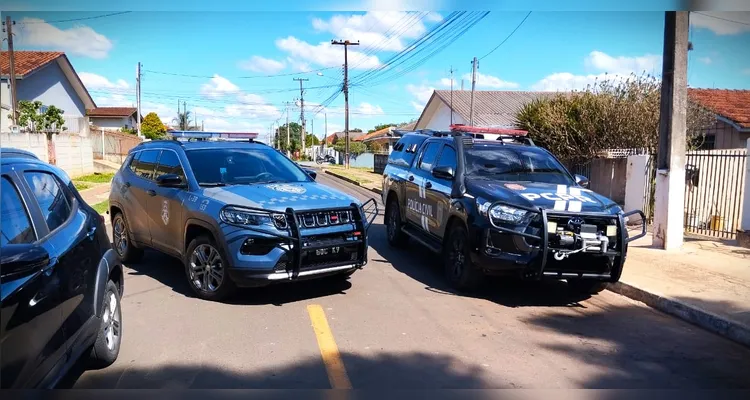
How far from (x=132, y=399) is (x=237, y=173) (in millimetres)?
3415

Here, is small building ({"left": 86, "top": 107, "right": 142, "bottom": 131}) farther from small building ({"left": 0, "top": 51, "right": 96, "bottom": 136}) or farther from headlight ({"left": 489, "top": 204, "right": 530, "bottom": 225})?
headlight ({"left": 489, "top": 204, "right": 530, "bottom": 225})

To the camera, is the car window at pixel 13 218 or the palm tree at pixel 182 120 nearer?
the car window at pixel 13 218

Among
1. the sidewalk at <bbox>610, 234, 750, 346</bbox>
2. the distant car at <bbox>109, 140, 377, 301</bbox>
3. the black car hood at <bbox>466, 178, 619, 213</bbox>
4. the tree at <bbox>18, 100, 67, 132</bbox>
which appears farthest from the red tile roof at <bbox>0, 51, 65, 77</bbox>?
the sidewalk at <bbox>610, 234, 750, 346</bbox>

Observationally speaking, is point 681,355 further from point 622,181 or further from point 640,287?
point 622,181

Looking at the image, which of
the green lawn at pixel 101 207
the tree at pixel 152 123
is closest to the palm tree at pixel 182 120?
the tree at pixel 152 123

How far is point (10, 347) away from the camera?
9.25 feet

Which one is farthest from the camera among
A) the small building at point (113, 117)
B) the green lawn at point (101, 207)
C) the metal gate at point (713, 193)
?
the small building at point (113, 117)

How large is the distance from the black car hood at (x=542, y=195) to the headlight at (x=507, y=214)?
0.08 metres

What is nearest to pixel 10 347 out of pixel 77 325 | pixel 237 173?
pixel 77 325

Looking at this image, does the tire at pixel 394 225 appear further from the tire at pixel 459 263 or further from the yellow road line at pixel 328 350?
the yellow road line at pixel 328 350

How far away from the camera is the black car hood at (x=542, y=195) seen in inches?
242

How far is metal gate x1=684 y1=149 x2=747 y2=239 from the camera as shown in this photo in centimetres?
1215

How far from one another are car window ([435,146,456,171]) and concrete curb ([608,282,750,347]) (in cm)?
259

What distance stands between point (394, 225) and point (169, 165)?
160 inches
